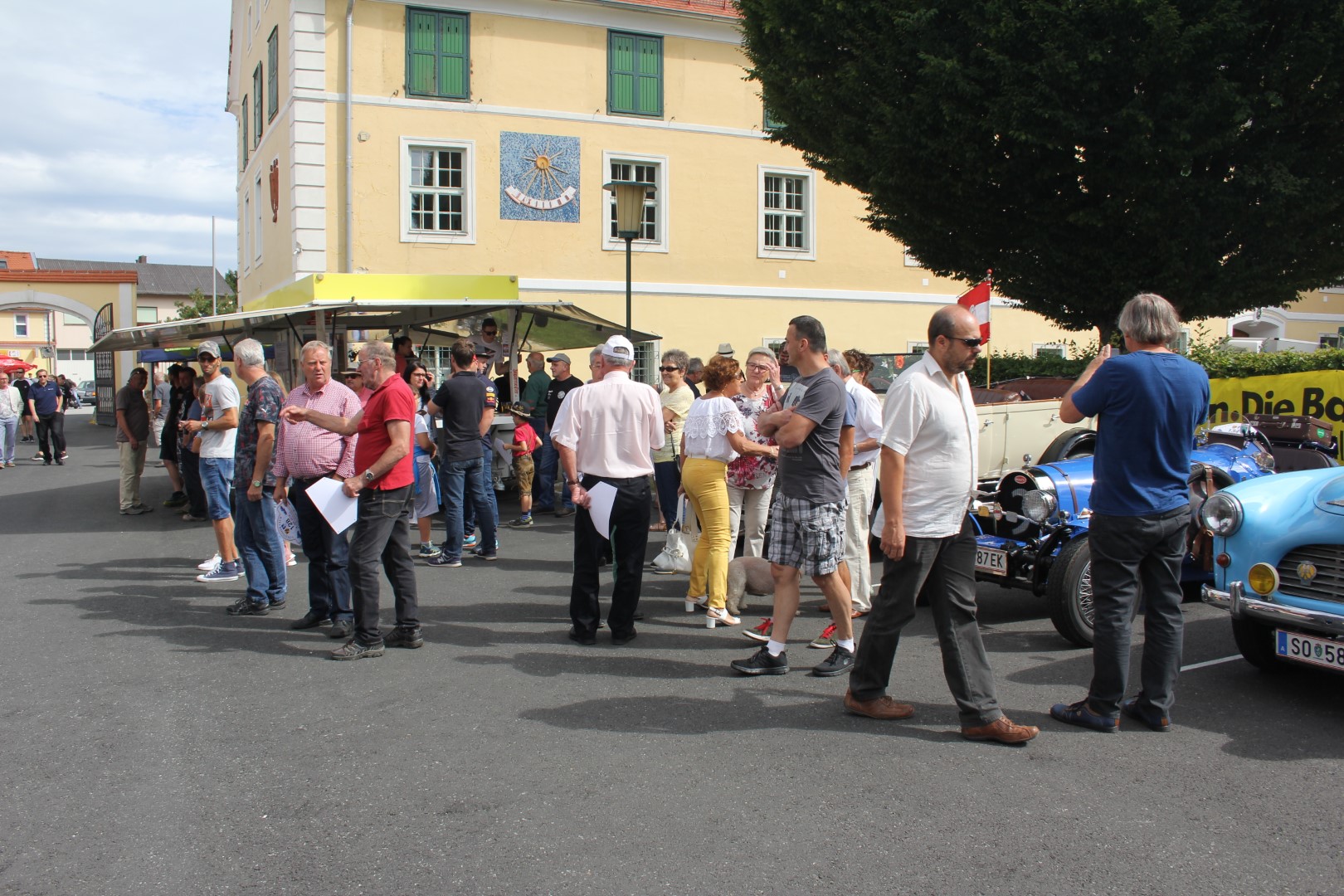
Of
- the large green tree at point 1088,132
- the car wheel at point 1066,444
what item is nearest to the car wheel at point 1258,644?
the car wheel at point 1066,444

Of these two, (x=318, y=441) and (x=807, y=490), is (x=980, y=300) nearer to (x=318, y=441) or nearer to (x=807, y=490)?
(x=807, y=490)

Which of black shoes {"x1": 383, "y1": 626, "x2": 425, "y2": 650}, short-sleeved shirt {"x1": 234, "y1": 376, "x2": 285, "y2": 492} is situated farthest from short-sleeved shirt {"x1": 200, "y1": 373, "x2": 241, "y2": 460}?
black shoes {"x1": 383, "y1": 626, "x2": 425, "y2": 650}

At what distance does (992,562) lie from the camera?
6.46 metres

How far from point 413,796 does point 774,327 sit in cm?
2112

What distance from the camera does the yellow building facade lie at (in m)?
21.1

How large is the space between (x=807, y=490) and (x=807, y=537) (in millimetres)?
242

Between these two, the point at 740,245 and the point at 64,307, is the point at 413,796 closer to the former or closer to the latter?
the point at 740,245

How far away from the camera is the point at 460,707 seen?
5098 mm

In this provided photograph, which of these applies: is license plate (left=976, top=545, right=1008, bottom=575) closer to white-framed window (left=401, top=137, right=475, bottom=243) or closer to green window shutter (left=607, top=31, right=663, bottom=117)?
white-framed window (left=401, top=137, right=475, bottom=243)

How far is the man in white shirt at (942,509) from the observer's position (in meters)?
4.56

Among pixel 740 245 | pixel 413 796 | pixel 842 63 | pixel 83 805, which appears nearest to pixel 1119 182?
pixel 842 63

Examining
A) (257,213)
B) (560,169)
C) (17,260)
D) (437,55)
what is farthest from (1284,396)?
(17,260)

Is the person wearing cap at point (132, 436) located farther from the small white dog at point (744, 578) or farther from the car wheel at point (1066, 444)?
the car wheel at point (1066, 444)

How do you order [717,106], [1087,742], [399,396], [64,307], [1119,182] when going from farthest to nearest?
[64,307], [717,106], [1119,182], [399,396], [1087,742]
